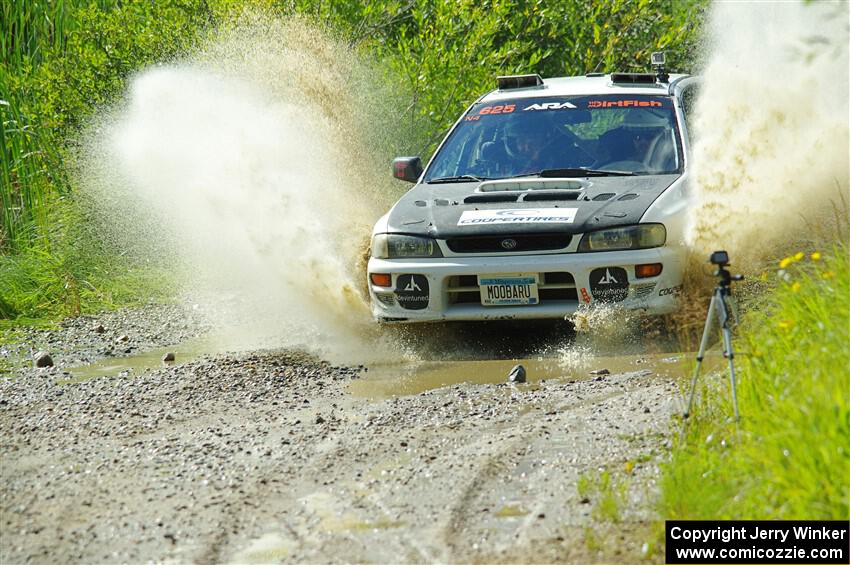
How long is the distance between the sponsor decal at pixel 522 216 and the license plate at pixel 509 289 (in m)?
0.34

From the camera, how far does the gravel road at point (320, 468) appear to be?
4.61 m

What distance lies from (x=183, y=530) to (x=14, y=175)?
8673 mm

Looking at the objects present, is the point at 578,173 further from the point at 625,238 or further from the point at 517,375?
the point at 517,375

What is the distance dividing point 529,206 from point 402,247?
84 centimetres

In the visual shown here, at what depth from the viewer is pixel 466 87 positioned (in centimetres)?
1341

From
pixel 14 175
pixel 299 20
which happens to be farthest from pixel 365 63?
pixel 14 175

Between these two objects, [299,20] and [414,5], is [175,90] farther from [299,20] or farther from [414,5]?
[414,5]

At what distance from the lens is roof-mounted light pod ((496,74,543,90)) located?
1005 centimetres

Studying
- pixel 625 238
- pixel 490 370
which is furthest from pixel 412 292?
pixel 625 238

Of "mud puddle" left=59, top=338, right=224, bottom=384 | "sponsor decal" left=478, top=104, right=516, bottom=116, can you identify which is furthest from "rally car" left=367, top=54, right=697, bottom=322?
"mud puddle" left=59, top=338, right=224, bottom=384

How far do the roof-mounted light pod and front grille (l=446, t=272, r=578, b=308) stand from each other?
2.56 m

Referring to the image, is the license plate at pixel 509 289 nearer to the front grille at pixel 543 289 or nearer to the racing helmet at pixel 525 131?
the front grille at pixel 543 289

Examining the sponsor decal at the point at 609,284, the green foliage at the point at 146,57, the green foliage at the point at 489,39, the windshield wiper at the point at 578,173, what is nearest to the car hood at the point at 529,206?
the windshield wiper at the point at 578,173

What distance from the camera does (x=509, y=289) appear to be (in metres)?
7.87
